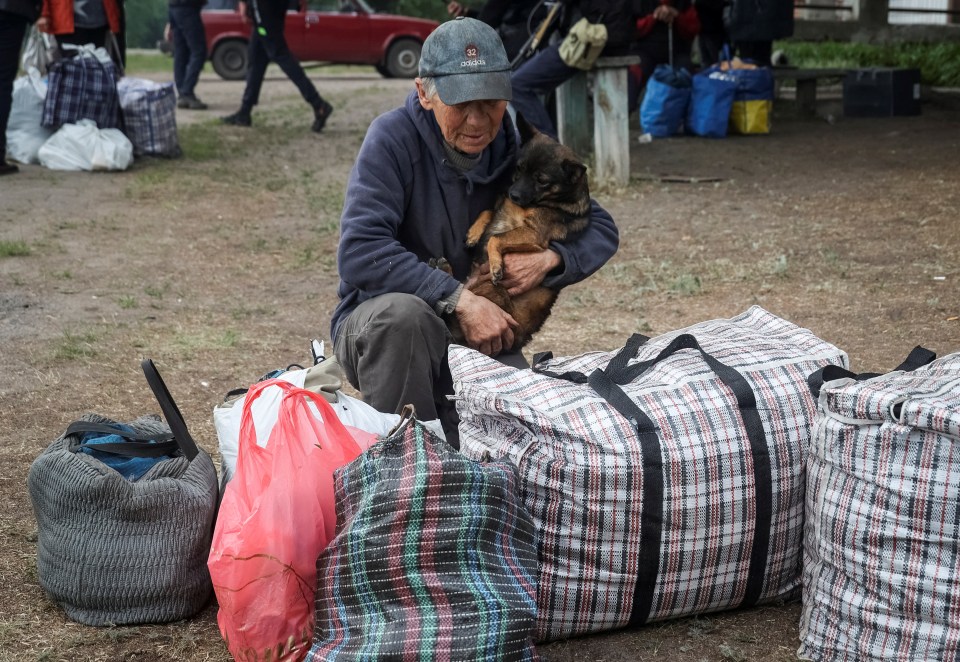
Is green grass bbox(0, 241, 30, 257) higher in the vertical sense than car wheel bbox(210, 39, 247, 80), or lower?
lower

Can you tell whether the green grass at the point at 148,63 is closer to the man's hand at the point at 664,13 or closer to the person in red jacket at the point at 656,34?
the person in red jacket at the point at 656,34

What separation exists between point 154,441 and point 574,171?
1.74m

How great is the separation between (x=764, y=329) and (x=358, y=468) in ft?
3.94

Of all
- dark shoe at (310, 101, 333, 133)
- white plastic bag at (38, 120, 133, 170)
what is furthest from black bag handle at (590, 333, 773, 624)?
dark shoe at (310, 101, 333, 133)

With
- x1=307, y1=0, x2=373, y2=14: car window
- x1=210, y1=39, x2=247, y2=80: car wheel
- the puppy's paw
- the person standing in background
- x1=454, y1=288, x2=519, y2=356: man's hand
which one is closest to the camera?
x1=454, y1=288, x2=519, y2=356: man's hand

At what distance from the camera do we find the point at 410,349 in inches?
119

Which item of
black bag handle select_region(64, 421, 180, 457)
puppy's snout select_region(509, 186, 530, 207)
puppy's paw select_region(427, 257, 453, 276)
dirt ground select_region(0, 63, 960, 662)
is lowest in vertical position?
dirt ground select_region(0, 63, 960, 662)

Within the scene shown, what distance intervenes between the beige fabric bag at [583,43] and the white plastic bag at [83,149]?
13.1 feet

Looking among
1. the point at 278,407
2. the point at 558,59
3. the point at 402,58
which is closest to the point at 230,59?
the point at 402,58

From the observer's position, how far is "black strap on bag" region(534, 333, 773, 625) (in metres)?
2.45

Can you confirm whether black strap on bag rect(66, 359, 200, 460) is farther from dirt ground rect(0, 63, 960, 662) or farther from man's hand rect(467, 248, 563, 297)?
man's hand rect(467, 248, 563, 297)

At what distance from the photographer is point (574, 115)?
9.24m

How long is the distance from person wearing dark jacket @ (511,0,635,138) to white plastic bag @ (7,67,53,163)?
406 cm

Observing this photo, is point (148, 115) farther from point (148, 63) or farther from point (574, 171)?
point (148, 63)
